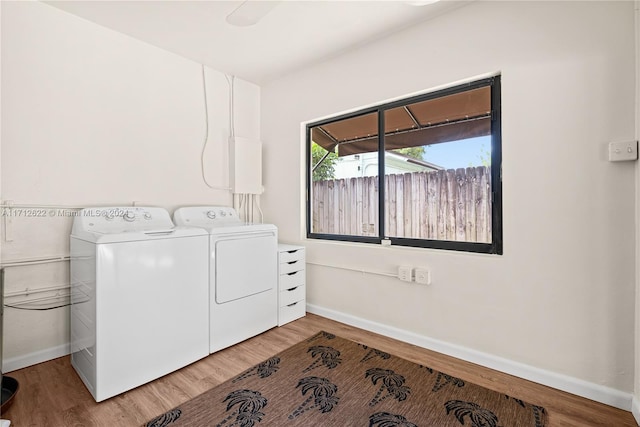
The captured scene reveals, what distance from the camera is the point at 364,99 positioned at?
2658 mm

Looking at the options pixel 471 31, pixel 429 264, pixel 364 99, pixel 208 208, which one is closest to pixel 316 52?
pixel 364 99

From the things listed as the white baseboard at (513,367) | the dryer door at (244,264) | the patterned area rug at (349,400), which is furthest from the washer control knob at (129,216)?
the white baseboard at (513,367)

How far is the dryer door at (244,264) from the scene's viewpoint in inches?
88.1

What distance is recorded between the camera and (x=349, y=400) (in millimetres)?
1689

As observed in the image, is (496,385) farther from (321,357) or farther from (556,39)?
(556,39)

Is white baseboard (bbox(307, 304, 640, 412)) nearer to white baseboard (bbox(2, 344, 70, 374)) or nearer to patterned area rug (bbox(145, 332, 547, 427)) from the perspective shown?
patterned area rug (bbox(145, 332, 547, 427))

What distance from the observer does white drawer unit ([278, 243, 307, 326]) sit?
2.74 m

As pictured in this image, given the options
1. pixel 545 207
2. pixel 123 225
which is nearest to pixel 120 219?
pixel 123 225

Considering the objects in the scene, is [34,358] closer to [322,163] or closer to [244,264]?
[244,264]

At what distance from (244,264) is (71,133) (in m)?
1.59

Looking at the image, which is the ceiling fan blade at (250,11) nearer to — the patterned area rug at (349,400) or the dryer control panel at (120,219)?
the dryer control panel at (120,219)

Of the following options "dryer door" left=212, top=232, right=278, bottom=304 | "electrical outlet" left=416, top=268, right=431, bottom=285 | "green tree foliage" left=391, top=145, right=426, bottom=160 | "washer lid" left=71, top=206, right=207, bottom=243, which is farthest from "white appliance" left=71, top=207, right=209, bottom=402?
"green tree foliage" left=391, top=145, right=426, bottom=160

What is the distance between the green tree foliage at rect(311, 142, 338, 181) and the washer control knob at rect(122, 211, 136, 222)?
170 centimetres

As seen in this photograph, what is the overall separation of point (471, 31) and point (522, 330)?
2.04 metres
